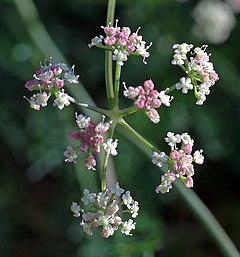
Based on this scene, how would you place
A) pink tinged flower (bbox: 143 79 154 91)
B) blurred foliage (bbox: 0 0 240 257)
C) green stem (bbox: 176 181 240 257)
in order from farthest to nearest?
blurred foliage (bbox: 0 0 240 257)
green stem (bbox: 176 181 240 257)
pink tinged flower (bbox: 143 79 154 91)

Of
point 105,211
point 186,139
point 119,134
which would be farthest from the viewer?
point 119,134

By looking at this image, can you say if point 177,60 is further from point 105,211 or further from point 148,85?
point 105,211

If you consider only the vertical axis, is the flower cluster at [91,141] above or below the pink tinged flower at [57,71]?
below

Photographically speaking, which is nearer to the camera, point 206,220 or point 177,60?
point 177,60

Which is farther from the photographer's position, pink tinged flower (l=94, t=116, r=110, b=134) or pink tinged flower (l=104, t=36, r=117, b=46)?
pink tinged flower (l=104, t=36, r=117, b=46)

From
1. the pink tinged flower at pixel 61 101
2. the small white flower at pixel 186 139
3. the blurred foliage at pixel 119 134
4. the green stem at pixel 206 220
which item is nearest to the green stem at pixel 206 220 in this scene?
the green stem at pixel 206 220

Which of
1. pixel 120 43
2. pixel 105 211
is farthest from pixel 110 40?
pixel 105 211

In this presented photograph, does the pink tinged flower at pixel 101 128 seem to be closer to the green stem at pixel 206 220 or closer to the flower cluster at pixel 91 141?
the flower cluster at pixel 91 141

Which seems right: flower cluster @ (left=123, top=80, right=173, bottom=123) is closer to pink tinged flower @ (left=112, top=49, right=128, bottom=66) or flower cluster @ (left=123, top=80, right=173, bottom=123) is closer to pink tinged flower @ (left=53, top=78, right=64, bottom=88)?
pink tinged flower @ (left=112, top=49, right=128, bottom=66)

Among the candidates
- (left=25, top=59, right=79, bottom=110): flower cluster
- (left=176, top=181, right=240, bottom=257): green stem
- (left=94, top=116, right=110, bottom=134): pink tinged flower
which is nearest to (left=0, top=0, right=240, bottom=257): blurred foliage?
(left=176, top=181, right=240, bottom=257): green stem
